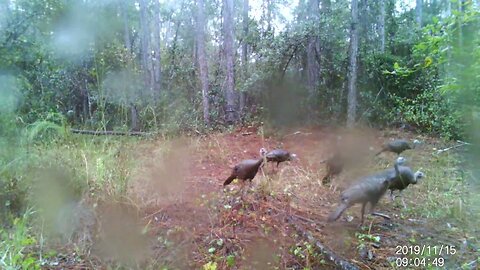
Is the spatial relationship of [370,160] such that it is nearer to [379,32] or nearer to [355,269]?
[355,269]

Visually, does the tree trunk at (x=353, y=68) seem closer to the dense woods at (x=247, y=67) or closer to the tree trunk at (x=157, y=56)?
the dense woods at (x=247, y=67)

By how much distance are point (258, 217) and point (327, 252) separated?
28.6 inches

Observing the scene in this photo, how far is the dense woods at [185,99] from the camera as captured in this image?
2637 mm

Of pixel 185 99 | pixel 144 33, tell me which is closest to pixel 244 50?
pixel 185 99

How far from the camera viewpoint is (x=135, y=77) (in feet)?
25.1

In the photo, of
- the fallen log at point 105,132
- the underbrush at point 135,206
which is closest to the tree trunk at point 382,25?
the underbrush at point 135,206

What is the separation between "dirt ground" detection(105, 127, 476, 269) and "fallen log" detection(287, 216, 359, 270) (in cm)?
2

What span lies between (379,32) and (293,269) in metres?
9.02

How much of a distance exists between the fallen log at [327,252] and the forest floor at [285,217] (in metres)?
0.01

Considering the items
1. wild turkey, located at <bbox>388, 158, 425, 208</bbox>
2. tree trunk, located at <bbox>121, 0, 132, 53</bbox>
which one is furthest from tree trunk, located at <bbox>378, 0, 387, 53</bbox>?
wild turkey, located at <bbox>388, 158, 425, 208</bbox>

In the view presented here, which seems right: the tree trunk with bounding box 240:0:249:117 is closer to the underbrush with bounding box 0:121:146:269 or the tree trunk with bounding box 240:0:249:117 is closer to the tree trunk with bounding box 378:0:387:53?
the tree trunk with bounding box 378:0:387:53

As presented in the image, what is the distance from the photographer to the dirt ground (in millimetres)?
Result: 2477

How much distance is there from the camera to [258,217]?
2.97 metres

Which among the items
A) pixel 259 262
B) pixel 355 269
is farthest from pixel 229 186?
pixel 355 269
